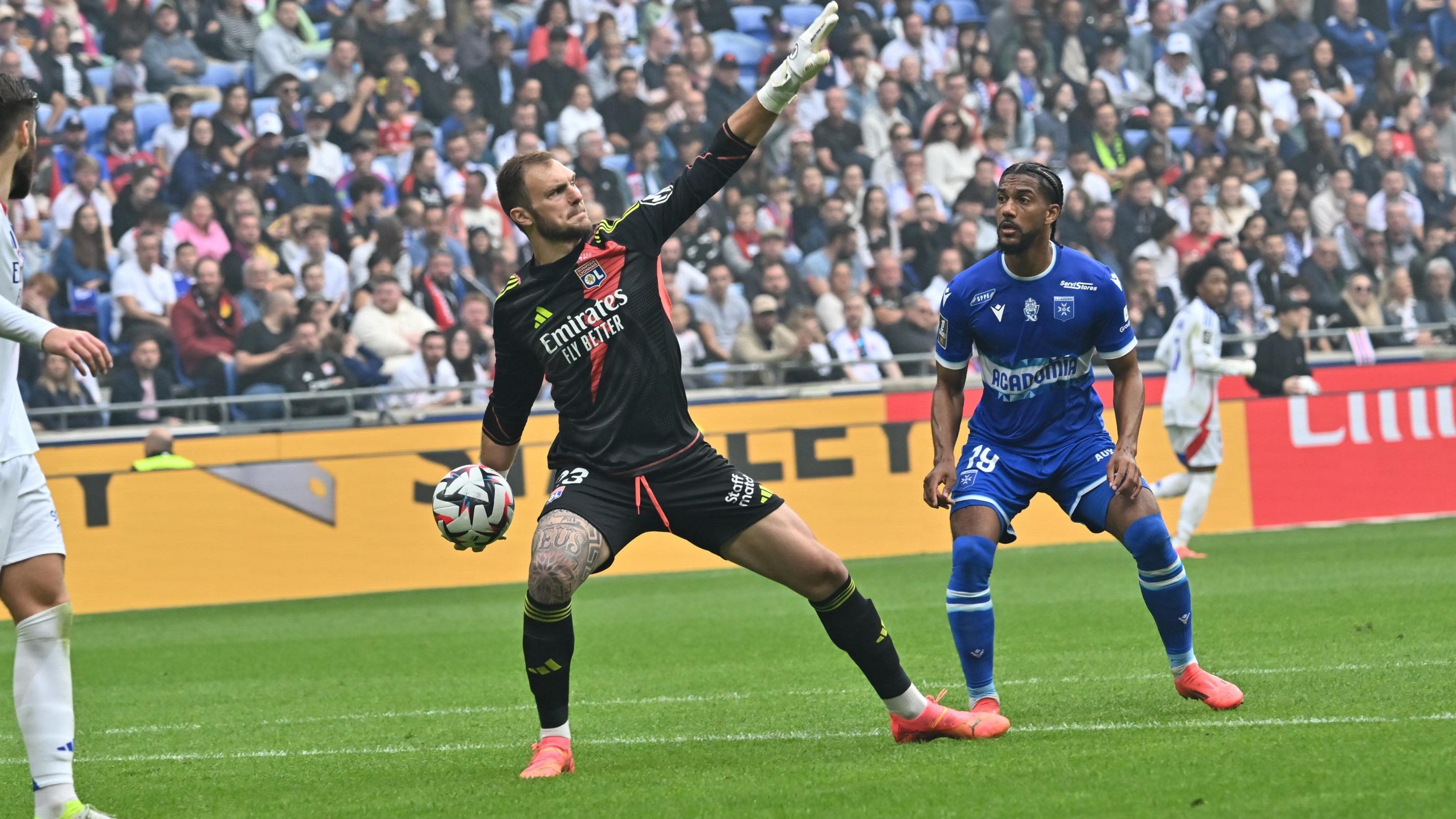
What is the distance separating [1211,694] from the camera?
6.80 metres

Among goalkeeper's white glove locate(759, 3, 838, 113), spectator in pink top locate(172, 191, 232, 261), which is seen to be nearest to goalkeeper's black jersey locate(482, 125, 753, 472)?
goalkeeper's white glove locate(759, 3, 838, 113)

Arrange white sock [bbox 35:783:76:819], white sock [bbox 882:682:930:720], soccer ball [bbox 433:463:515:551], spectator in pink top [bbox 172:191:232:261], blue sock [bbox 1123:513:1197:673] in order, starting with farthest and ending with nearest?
spectator in pink top [bbox 172:191:232:261]
blue sock [bbox 1123:513:1197:673]
white sock [bbox 882:682:930:720]
soccer ball [bbox 433:463:515:551]
white sock [bbox 35:783:76:819]

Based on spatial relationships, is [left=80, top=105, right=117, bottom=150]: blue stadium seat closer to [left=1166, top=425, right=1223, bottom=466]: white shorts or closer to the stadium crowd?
the stadium crowd

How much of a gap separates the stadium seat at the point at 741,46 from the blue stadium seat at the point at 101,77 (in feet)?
24.1

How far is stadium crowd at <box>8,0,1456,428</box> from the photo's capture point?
55.7 ft

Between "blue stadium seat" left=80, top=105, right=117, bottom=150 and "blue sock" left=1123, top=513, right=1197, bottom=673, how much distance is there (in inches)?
567

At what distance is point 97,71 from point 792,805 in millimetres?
16145

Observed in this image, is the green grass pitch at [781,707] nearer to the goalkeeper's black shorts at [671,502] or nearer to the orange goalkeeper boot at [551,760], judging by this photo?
the orange goalkeeper boot at [551,760]

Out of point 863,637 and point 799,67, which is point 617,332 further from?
point 863,637

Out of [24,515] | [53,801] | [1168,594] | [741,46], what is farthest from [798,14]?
[53,801]

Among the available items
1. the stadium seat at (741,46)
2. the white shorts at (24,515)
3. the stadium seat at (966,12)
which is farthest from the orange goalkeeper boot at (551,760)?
the stadium seat at (966,12)

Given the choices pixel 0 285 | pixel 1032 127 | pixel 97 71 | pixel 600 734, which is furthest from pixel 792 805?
pixel 1032 127

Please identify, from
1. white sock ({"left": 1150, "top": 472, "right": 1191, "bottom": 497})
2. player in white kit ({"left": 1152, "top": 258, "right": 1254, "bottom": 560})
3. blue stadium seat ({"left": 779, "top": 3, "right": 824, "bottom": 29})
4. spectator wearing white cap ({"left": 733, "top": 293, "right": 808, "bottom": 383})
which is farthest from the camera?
blue stadium seat ({"left": 779, "top": 3, "right": 824, "bottom": 29})

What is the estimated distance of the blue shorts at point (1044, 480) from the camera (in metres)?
6.95
